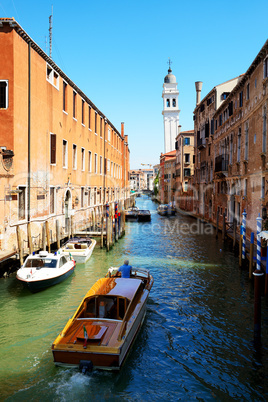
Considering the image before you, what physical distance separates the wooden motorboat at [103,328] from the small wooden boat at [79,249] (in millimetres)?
6474

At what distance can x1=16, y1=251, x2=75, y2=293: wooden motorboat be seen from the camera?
36.2 ft

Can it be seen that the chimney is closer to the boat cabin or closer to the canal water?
the canal water

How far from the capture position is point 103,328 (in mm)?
7012

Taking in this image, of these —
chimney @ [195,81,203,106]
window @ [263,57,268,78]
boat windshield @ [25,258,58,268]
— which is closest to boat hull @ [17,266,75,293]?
boat windshield @ [25,258,58,268]

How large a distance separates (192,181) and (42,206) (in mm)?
28084

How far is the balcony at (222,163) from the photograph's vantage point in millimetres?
23984

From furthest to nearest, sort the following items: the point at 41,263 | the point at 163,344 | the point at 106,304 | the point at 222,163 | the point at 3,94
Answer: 1. the point at 222,163
2. the point at 3,94
3. the point at 41,263
4. the point at 163,344
5. the point at 106,304

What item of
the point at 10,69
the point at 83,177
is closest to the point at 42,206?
the point at 10,69

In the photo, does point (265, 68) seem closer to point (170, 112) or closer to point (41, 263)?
point (41, 263)

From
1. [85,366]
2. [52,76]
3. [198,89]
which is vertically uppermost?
[198,89]

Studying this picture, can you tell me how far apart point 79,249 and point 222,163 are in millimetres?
13321

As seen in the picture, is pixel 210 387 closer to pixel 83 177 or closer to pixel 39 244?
pixel 39 244

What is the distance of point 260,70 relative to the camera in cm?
1548

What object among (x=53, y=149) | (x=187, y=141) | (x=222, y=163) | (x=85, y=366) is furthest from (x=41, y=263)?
(x=187, y=141)
